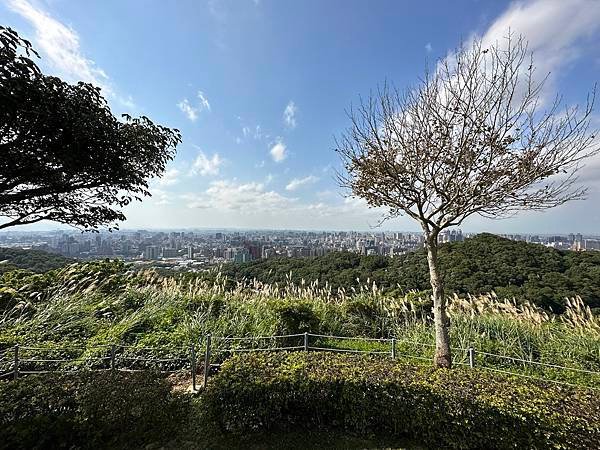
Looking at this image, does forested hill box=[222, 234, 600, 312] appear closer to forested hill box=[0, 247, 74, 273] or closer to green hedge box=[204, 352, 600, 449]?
green hedge box=[204, 352, 600, 449]

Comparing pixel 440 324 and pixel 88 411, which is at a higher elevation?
pixel 440 324

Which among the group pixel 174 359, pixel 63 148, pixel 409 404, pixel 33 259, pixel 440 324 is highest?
pixel 63 148

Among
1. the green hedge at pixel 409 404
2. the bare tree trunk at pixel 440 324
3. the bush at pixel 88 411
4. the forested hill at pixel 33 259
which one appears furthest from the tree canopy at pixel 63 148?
the forested hill at pixel 33 259

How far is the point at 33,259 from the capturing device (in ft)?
36.0

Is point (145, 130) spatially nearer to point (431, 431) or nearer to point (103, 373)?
point (103, 373)

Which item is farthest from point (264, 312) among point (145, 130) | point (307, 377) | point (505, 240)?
point (505, 240)

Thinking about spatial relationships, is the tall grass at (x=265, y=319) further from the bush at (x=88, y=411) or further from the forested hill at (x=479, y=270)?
the forested hill at (x=479, y=270)

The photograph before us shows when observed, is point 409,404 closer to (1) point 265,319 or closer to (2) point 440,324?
(2) point 440,324

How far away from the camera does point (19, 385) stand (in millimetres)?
2785

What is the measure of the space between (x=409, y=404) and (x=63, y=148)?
4193 millimetres

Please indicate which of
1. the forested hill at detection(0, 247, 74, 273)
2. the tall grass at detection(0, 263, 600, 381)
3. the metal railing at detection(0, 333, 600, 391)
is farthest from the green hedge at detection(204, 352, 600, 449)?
the forested hill at detection(0, 247, 74, 273)

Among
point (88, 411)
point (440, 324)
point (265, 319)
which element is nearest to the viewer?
point (88, 411)

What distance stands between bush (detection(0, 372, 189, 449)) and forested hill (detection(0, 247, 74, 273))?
30.3ft

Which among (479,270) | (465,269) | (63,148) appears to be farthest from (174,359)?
(479,270)
